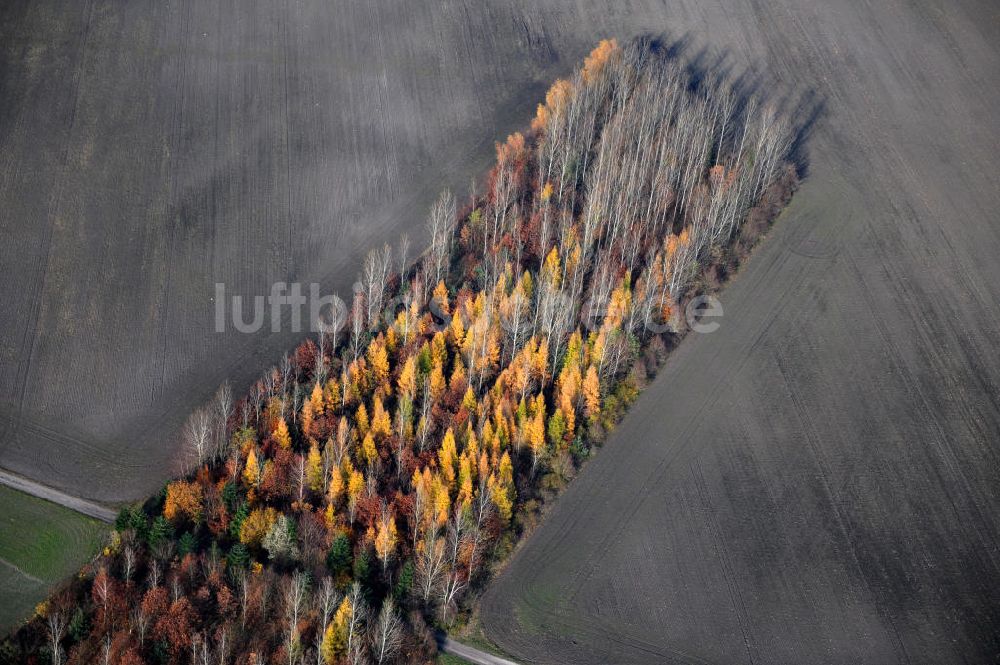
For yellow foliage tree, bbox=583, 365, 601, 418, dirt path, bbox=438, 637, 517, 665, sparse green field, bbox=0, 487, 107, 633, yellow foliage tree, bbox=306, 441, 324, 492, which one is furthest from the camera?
yellow foliage tree, bbox=583, 365, 601, 418

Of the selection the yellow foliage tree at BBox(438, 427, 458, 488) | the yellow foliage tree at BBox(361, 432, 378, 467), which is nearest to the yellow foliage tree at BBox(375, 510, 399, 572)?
the yellow foliage tree at BBox(438, 427, 458, 488)

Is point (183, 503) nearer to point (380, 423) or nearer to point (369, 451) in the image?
point (369, 451)

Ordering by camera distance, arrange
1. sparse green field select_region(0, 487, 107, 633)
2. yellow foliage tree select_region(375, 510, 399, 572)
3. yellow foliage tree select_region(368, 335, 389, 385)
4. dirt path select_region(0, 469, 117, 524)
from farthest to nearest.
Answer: yellow foliage tree select_region(368, 335, 389, 385)
dirt path select_region(0, 469, 117, 524)
sparse green field select_region(0, 487, 107, 633)
yellow foliage tree select_region(375, 510, 399, 572)

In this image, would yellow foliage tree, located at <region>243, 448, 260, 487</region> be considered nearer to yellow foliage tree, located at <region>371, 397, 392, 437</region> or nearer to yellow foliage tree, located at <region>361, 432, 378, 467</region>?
yellow foliage tree, located at <region>361, 432, 378, 467</region>

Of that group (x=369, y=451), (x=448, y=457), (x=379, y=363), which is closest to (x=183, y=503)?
(x=369, y=451)

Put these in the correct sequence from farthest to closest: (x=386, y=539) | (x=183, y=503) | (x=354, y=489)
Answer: (x=354, y=489)
(x=183, y=503)
(x=386, y=539)

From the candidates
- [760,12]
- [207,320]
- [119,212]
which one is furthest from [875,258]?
[119,212]

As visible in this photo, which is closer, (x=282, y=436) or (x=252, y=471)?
(x=252, y=471)
